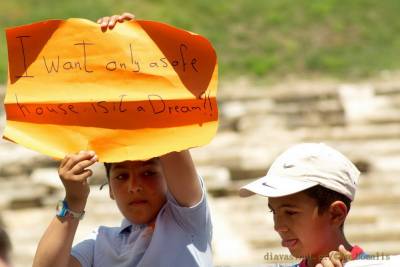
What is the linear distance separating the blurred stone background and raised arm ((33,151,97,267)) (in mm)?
3935

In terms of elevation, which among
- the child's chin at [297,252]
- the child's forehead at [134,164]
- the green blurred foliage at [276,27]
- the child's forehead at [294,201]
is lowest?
the green blurred foliage at [276,27]

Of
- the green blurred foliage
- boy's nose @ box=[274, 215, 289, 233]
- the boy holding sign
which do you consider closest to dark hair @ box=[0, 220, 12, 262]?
the boy holding sign

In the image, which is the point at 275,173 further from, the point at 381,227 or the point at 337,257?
the point at 381,227

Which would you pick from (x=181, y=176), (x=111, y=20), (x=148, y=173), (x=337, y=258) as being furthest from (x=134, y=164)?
(x=337, y=258)

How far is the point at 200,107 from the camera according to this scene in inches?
139

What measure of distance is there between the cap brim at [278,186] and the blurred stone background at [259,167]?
4118mm

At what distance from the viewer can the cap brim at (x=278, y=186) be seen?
10.7 ft

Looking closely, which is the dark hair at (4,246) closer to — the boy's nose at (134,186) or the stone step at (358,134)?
the boy's nose at (134,186)

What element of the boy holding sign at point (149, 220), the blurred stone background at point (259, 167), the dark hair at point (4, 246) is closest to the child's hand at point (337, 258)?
the boy holding sign at point (149, 220)

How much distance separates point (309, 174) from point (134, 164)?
538 mm

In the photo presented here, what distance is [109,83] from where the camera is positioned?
357cm

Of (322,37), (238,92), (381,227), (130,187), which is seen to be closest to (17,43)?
(130,187)

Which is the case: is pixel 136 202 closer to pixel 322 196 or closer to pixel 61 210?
pixel 61 210

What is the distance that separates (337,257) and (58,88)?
39.8 inches
